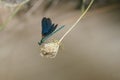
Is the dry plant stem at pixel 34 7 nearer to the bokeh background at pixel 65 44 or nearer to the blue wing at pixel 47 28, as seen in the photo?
Answer: the bokeh background at pixel 65 44

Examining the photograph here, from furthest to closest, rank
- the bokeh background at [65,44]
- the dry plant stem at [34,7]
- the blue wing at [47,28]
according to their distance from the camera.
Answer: the dry plant stem at [34,7]
the bokeh background at [65,44]
the blue wing at [47,28]

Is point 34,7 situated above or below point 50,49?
above

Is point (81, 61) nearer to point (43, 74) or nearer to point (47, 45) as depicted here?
point (43, 74)

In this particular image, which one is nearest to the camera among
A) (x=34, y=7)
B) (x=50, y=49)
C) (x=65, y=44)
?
(x=50, y=49)

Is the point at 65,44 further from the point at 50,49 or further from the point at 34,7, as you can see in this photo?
the point at 50,49

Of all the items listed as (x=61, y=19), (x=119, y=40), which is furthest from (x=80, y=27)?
(x=119, y=40)

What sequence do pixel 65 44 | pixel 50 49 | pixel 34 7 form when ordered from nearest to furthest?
pixel 50 49 → pixel 65 44 → pixel 34 7

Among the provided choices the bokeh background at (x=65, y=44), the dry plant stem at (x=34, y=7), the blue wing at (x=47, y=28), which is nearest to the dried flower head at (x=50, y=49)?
the blue wing at (x=47, y=28)

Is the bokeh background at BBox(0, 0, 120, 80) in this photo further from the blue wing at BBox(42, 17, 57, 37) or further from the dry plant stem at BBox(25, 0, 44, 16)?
the blue wing at BBox(42, 17, 57, 37)

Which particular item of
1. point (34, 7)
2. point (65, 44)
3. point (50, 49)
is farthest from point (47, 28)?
point (34, 7)
